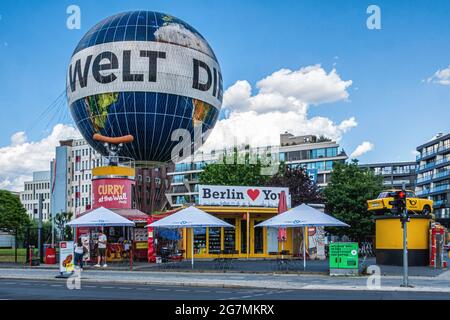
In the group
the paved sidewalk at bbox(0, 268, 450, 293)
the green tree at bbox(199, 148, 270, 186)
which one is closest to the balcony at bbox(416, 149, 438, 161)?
the green tree at bbox(199, 148, 270, 186)

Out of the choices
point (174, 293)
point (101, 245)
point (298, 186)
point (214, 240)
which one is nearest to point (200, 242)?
point (214, 240)

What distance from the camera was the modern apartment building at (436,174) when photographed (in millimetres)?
124938

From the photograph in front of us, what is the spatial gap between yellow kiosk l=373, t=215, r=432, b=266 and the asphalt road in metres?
12.3

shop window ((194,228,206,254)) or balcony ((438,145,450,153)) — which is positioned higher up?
balcony ((438,145,450,153))

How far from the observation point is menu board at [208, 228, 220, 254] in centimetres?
4450

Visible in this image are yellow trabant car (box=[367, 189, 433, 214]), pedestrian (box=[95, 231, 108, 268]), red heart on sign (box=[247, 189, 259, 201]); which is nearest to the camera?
yellow trabant car (box=[367, 189, 433, 214])

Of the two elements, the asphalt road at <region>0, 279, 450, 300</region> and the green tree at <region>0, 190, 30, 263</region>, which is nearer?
the asphalt road at <region>0, 279, 450, 300</region>

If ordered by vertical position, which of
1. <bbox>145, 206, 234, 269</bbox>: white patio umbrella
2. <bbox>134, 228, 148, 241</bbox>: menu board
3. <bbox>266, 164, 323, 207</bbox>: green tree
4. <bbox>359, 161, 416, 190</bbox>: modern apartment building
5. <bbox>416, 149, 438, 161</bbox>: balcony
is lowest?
<bbox>134, 228, 148, 241</bbox>: menu board

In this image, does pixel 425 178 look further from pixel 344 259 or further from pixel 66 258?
pixel 66 258

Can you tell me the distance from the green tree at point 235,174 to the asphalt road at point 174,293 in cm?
5037

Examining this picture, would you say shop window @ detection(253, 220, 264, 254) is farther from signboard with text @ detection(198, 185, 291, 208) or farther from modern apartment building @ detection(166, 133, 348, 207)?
modern apartment building @ detection(166, 133, 348, 207)

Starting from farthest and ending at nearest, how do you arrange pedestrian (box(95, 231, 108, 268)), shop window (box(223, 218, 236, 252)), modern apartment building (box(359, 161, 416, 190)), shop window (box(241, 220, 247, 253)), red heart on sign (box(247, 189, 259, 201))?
modern apartment building (box(359, 161, 416, 190)), shop window (box(241, 220, 247, 253)), shop window (box(223, 218, 236, 252)), red heart on sign (box(247, 189, 259, 201)), pedestrian (box(95, 231, 108, 268))
